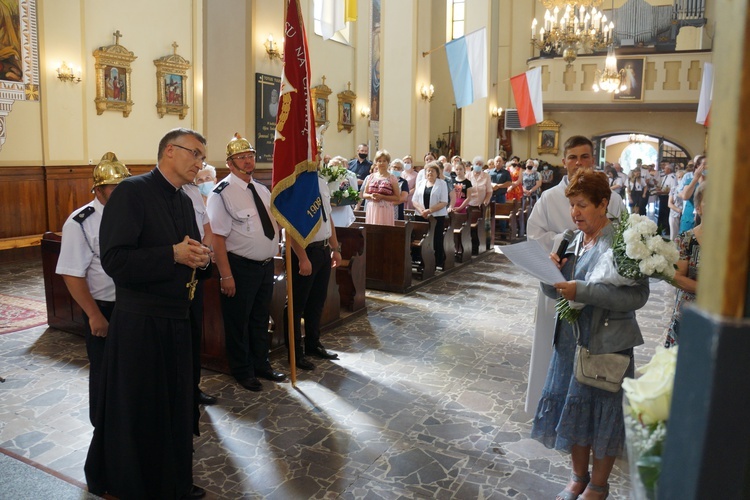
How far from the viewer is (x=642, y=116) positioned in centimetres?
2062

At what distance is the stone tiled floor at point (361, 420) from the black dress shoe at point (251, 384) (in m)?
0.06

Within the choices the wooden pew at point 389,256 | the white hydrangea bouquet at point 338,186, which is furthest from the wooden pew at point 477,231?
the white hydrangea bouquet at point 338,186

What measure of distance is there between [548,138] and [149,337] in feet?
66.1

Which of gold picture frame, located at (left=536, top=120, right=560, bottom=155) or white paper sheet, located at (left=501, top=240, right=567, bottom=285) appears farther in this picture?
gold picture frame, located at (left=536, top=120, right=560, bottom=155)

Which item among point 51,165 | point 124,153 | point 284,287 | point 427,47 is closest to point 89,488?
point 284,287

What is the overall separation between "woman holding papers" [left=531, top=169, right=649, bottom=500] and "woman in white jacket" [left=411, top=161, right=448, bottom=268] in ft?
19.1

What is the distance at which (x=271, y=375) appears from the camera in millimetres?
4805

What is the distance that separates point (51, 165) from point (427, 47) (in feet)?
26.0

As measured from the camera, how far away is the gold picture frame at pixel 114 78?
1109cm

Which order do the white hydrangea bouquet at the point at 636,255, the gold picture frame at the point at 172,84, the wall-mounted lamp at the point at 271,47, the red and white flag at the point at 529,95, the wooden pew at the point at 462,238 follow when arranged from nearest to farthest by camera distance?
the white hydrangea bouquet at the point at 636,255
the wall-mounted lamp at the point at 271,47
the wooden pew at the point at 462,238
the gold picture frame at the point at 172,84
the red and white flag at the point at 529,95

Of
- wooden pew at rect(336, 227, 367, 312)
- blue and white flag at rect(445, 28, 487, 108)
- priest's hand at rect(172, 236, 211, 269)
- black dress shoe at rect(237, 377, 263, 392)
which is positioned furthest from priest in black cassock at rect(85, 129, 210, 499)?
blue and white flag at rect(445, 28, 487, 108)

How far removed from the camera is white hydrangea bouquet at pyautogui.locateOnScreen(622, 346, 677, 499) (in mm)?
948

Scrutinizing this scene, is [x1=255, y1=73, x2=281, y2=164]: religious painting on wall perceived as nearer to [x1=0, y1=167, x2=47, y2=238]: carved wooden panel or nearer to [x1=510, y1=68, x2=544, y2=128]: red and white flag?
[x1=0, y1=167, x2=47, y2=238]: carved wooden panel

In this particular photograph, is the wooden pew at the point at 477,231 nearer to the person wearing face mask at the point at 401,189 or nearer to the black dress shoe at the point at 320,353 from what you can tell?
the person wearing face mask at the point at 401,189
